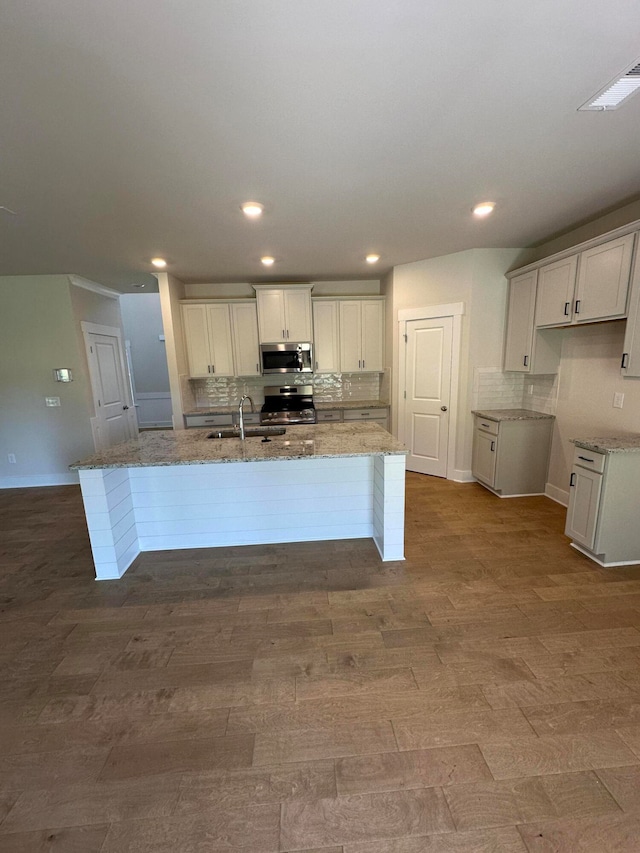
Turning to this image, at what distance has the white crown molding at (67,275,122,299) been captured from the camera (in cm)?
431

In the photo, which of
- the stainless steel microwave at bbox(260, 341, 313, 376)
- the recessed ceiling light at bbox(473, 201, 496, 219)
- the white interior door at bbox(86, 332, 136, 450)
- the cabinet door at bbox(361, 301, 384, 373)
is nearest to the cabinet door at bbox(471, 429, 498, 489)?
the cabinet door at bbox(361, 301, 384, 373)

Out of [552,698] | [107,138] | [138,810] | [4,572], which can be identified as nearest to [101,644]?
[138,810]

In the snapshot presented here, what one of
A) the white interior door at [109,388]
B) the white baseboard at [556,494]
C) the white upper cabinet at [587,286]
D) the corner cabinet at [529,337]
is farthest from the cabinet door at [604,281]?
the white interior door at [109,388]

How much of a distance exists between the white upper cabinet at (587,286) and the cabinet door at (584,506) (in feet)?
4.06

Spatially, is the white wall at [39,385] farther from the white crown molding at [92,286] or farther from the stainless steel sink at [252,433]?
the stainless steel sink at [252,433]

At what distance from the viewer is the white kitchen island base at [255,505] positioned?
8.71ft

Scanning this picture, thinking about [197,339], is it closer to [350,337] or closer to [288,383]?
[288,383]

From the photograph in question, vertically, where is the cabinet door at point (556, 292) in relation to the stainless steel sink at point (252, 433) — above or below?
above

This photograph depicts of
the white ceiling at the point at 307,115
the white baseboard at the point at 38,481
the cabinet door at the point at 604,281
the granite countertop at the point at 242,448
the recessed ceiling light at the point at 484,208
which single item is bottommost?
the white baseboard at the point at 38,481

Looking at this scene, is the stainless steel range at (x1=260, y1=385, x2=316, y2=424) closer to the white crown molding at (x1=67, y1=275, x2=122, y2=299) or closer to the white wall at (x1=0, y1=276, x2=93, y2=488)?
the white wall at (x1=0, y1=276, x2=93, y2=488)

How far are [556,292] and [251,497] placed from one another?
327cm

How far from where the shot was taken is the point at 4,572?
260cm

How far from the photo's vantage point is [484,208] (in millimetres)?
2688

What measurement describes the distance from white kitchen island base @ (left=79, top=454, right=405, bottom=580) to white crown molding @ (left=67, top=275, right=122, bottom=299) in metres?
3.19
